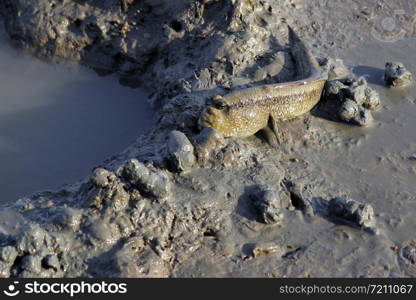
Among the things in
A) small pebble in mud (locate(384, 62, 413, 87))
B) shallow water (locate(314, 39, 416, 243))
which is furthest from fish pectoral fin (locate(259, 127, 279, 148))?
small pebble in mud (locate(384, 62, 413, 87))

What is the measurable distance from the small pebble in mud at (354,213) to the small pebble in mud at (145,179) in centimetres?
165

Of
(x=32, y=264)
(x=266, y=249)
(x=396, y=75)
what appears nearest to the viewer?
(x=32, y=264)

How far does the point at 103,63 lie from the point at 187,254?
12.4ft

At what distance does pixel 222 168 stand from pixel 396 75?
2.85 m

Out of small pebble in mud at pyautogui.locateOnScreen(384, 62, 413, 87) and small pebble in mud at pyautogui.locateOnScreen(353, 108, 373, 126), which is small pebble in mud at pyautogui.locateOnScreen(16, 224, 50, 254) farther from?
small pebble in mud at pyautogui.locateOnScreen(384, 62, 413, 87)

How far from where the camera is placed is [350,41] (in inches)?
330

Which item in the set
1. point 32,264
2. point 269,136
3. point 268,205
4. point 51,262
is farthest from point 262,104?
point 32,264

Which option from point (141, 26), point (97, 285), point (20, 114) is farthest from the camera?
point (141, 26)

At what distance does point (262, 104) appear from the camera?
6.75 m

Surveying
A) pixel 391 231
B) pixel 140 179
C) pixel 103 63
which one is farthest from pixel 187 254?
pixel 103 63

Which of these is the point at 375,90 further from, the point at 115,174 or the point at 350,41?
the point at 115,174

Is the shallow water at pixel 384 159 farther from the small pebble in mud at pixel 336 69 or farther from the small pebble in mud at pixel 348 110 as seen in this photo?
the small pebble in mud at pixel 336 69

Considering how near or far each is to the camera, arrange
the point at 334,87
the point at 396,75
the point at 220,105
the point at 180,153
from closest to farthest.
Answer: the point at 180,153, the point at 220,105, the point at 334,87, the point at 396,75

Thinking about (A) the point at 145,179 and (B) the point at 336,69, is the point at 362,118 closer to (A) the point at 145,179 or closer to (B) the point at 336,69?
(B) the point at 336,69
